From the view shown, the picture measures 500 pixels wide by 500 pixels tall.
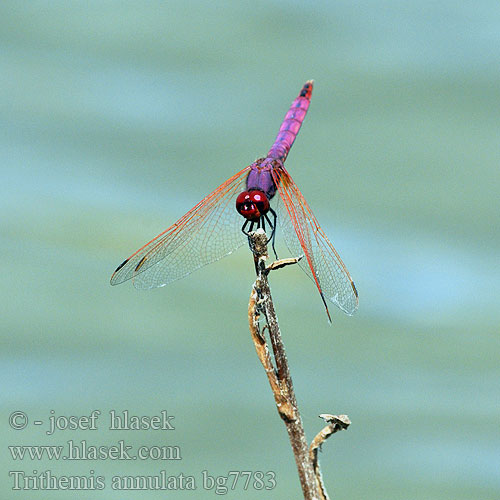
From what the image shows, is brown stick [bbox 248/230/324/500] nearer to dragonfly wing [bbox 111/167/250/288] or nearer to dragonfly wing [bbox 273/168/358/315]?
dragonfly wing [bbox 273/168/358/315]

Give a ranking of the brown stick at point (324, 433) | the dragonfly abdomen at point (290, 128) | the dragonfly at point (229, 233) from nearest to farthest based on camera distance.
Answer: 1. the brown stick at point (324, 433)
2. the dragonfly at point (229, 233)
3. the dragonfly abdomen at point (290, 128)

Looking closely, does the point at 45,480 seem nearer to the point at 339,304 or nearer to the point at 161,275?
the point at 161,275

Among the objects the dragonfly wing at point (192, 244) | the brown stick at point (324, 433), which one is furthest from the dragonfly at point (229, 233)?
the brown stick at point (324, 433)

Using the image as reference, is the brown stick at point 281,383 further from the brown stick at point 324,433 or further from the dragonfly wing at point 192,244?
the dragonfly wing at point 192,244

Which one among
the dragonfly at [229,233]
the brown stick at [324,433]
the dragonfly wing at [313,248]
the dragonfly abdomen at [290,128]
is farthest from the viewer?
the dragonfly abdomen at [290,128]

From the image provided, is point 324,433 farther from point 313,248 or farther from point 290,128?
point 290,128

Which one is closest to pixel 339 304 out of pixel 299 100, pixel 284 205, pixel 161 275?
pixel 284 205
